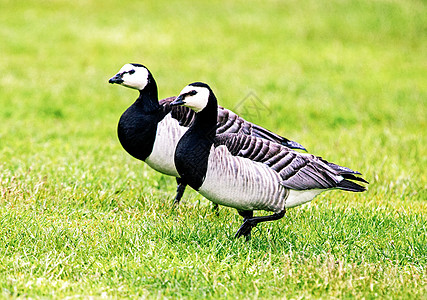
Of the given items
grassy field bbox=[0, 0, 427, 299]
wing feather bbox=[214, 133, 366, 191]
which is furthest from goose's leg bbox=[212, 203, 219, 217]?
wing feather bbox=[214, 133, 366, 191]

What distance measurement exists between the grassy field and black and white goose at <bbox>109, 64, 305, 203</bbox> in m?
0.64

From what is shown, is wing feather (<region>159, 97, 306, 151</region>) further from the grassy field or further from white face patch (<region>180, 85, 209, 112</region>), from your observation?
the grassy field

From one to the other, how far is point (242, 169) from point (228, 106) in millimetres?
7717

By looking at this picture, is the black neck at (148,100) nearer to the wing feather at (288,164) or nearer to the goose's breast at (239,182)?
the wing feather at (288,164)

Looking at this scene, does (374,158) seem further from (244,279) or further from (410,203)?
(244,279)

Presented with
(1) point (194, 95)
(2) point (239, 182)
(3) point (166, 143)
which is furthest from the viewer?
(3) point (166, 143)

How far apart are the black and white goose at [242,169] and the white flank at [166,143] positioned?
0.96 m

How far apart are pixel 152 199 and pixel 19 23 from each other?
1516 centimetres

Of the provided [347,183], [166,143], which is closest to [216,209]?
[166,143]

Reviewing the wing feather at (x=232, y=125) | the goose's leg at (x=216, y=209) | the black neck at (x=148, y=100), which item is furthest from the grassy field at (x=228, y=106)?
the black neck at (x=148, y=100)

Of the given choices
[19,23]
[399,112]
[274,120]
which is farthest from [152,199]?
[19,23]

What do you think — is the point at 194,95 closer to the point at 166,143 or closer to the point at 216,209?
the point at 166,143

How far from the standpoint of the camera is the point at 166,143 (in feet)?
22.2

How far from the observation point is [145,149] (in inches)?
267
